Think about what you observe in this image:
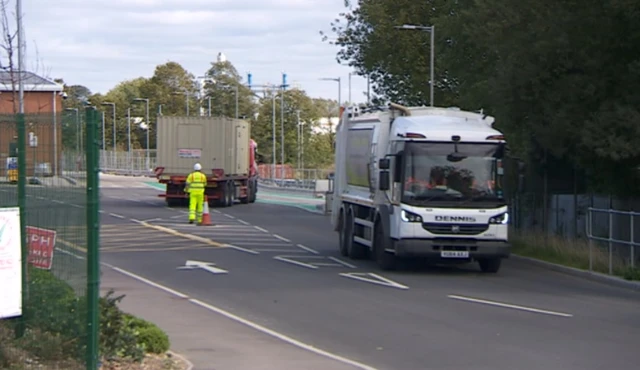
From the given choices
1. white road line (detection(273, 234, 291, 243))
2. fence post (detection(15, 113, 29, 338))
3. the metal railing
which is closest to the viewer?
fence post (detection(15, 113, 29, 338))

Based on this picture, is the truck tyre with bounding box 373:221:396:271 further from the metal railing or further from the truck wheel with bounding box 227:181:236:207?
the truck wheel with bounding box 227:181:236:207

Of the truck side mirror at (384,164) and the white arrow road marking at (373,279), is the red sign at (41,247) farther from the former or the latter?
the truck side mirror at (384,164)

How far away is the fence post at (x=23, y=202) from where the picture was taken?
911cm

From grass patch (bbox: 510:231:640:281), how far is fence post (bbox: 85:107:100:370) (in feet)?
42.3

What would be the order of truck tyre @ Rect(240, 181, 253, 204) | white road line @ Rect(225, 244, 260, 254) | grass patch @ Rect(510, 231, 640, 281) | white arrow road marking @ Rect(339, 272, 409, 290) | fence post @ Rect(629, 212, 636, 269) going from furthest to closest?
truck tyre @ Rect(240, 181, 253, 204) < white road line @ Rect(225, 244, 260, 254) < grass patch @ Rect(510, 231, 640, 281) < fence post @ Rect(629, 212, 636, 269) < white arrow road marking @ Rect(339, 272, 409, 290)

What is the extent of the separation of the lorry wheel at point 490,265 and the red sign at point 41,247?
41.2 ft

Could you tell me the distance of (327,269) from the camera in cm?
2086

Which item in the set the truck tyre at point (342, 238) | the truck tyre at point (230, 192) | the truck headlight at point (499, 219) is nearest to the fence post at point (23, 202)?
the truck headlight at point (499, 219)

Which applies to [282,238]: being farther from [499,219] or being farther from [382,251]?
[499,219]

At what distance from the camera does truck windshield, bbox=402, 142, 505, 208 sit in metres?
20.0

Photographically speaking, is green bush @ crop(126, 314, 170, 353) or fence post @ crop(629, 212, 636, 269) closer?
green bush @ crop(126, 314, 170, 353)

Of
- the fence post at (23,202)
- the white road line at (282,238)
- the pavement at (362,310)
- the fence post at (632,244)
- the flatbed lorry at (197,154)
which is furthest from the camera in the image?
the flatbed lorry at (197,154)

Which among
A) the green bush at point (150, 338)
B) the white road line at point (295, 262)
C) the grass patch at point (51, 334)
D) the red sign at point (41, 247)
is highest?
the red sign at point (41, 247)

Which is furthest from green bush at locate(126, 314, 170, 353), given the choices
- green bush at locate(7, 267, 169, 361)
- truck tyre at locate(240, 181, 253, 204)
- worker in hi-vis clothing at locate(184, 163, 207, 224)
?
truck tyre at locate(240, 181, 253, 204)
